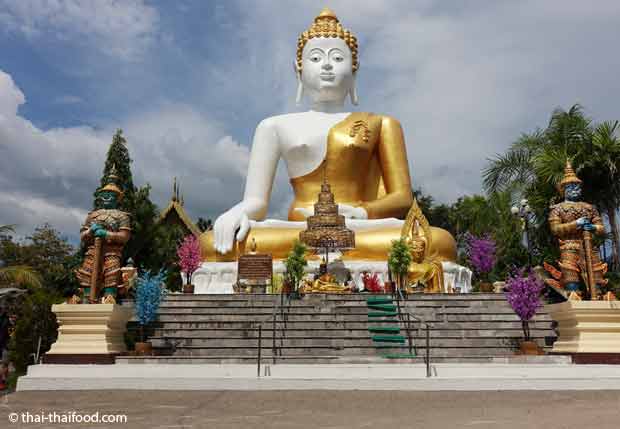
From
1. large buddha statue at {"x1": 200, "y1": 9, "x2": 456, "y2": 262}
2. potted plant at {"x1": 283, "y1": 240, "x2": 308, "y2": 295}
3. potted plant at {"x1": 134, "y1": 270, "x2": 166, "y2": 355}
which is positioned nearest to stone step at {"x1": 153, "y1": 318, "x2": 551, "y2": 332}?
potted plant at {"x1": 134, "y1": 270, "x2": 166, "y2": 355}

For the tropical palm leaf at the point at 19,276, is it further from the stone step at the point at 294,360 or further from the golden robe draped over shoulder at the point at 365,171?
the stone step at the point at 294,360

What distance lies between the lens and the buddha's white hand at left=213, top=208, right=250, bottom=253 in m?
15.4

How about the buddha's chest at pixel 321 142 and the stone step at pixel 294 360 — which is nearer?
the stone step at pixel 294 360

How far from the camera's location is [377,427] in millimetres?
4867

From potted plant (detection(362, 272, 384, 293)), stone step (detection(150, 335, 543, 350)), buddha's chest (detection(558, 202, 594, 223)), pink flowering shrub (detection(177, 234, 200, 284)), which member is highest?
buddha's chest (detection(558, 202, 594, 223))

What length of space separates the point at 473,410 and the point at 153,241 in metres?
20.2

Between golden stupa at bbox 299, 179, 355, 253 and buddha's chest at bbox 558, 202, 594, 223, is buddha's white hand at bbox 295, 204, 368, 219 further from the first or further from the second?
buddha's chest at bbox 558, 202, 594, 223

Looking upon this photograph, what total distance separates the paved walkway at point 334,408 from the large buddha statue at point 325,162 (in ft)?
27.4

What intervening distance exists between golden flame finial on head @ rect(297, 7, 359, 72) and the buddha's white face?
0.18 meters

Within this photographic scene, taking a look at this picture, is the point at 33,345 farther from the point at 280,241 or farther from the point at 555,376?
the point at 555,376

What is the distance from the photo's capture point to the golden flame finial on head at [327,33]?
1836 cm

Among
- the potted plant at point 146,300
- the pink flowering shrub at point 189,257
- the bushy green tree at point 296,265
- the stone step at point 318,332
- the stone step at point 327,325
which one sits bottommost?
the stone step at point 318,332

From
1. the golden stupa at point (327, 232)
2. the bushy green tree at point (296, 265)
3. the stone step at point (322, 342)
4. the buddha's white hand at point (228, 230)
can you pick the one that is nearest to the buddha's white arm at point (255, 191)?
the buddha's white hand at point (228, 230)

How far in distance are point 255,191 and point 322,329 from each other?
7.51 meters
